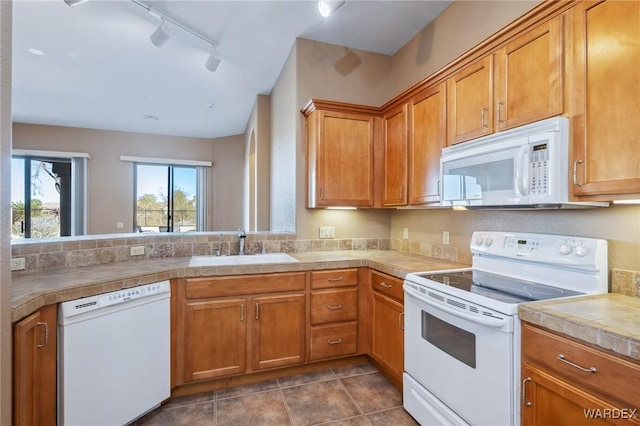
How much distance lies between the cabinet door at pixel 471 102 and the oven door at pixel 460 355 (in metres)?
1.03

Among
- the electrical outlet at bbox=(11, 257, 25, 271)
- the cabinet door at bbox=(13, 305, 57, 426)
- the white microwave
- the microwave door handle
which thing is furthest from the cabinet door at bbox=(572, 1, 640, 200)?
the electrical outlet at bbox=(11, 257, 25, 271)

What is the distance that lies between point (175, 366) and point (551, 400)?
2.10m

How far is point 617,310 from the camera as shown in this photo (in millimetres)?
1158

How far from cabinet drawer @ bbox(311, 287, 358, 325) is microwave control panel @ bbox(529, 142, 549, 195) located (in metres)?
1.47

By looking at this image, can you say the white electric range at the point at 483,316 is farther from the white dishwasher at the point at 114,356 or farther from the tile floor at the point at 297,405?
the white dishwasher at the point at 114,356

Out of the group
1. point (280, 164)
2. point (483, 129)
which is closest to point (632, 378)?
point (483, 129)

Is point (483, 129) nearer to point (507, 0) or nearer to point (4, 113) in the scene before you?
point (507, 0)

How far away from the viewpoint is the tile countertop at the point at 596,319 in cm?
94

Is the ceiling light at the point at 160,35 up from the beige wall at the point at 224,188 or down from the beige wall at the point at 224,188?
up

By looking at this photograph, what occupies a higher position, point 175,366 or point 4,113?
point 4,113

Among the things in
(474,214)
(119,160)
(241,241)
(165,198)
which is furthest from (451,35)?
(119,160)

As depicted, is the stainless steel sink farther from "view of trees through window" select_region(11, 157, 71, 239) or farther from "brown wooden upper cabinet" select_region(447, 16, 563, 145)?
"view of trees through window" select_region(11, 157, 71, 239)

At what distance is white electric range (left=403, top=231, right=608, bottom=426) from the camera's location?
4.31 ft

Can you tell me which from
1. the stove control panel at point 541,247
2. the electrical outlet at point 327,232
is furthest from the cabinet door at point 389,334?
the electrical outlet at point 327,232
